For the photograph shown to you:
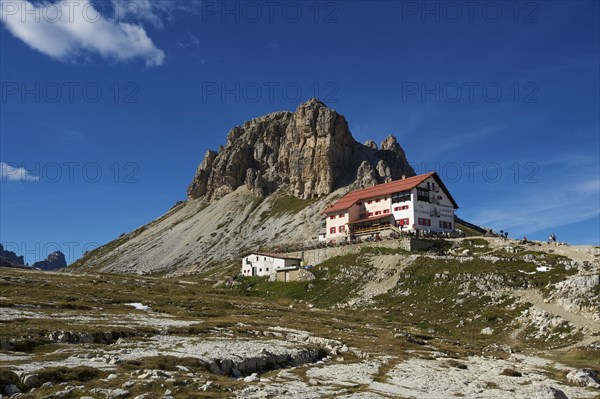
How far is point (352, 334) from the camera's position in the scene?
168 ft

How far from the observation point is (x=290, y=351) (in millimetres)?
36344

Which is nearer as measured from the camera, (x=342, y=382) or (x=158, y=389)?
(x=158, y=389)

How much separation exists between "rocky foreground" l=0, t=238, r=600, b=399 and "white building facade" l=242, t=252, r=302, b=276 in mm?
9744

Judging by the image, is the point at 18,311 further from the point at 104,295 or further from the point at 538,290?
the point at 538,290

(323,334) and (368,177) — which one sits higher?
(368,177)

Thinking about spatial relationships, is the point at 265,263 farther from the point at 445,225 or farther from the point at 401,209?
the point at 445,225

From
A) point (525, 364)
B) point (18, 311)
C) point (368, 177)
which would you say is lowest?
point (525, 364)

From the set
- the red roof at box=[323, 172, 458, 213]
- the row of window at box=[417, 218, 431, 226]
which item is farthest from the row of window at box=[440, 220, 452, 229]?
the red roof at box=[323, 172, 458, 213]

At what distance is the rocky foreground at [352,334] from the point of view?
24.9 meters

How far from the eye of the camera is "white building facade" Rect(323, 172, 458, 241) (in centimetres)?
10574

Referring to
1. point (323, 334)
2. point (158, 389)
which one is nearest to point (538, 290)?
point (323, 334)

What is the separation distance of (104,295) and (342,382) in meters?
58.5

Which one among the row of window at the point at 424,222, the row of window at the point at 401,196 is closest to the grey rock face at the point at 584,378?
the row of window at the point at 424,222

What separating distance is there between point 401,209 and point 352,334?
6039 cm
